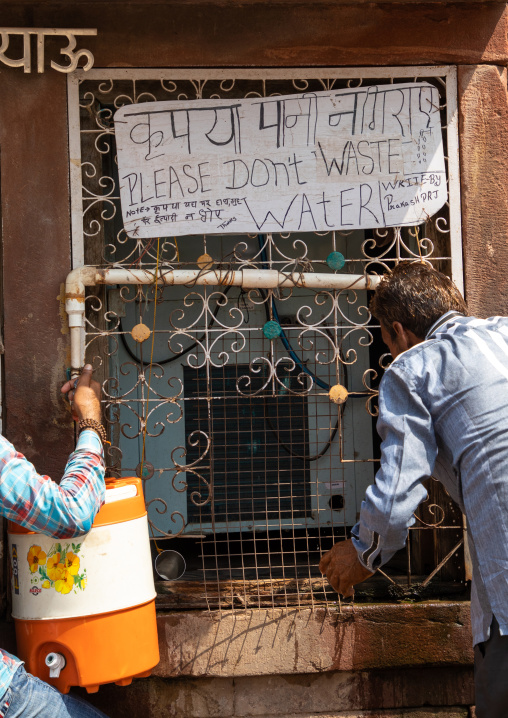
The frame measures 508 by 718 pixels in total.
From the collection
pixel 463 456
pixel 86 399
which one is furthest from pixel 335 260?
pixel 463 456

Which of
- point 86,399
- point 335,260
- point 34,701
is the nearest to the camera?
point 34,701

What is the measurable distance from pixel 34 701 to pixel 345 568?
1075 mm

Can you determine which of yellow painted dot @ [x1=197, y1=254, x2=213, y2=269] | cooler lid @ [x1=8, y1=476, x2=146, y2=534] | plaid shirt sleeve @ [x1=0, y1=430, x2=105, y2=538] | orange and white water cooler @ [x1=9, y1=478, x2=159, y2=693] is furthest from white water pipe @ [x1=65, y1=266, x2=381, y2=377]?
plaid shirt sleeve @ [x1=0, y1=430, x2=105, y2=538]

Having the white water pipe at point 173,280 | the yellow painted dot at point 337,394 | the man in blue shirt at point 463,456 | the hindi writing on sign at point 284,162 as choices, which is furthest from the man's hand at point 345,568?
the hindi writing on sign at point 284,162

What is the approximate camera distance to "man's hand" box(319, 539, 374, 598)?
7.48ft

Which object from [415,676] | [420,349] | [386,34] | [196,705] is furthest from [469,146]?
[196,705]

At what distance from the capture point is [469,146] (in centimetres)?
343

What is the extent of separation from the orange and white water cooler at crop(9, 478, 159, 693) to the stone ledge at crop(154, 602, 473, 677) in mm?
620

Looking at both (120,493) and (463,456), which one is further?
(120,493)

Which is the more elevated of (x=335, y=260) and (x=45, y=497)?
(x=335, y=260)

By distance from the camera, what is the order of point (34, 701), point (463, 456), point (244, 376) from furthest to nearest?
point (244, 376) → point (34, 701) → point (463, 456)

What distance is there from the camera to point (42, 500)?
2176 mm

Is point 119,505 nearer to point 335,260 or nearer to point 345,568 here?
point 345,568

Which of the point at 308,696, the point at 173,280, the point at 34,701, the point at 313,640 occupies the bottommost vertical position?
the point at 308,696
